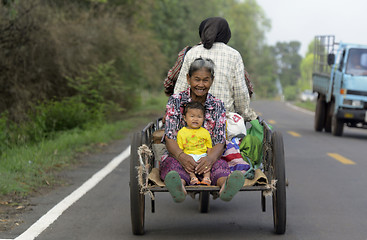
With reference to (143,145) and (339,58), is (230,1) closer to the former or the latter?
(339,58)

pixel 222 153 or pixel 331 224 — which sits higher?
pixel 222 153

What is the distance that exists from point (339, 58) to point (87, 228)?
1434 cm

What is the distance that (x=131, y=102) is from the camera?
91.4 feet

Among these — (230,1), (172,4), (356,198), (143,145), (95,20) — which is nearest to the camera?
(143,145)

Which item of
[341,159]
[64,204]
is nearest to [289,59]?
[341,159]

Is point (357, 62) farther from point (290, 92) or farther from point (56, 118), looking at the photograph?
point (290, 92)

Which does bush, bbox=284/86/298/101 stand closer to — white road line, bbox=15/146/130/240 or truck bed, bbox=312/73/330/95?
truck bed, bbox=312/73/330/95

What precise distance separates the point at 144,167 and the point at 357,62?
14429mm

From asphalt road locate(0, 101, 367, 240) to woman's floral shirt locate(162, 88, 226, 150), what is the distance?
0.93 meters

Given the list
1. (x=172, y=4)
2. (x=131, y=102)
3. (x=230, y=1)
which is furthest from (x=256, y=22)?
(x=131, y=102)

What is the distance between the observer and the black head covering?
7192 mm

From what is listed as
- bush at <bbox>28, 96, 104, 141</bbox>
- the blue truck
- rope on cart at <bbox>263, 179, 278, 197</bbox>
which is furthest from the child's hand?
the blue truck

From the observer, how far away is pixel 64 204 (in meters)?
8.28

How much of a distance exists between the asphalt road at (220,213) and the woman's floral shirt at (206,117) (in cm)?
93
